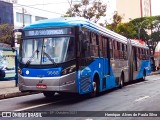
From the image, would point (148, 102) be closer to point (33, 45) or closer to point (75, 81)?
point (75, 81)

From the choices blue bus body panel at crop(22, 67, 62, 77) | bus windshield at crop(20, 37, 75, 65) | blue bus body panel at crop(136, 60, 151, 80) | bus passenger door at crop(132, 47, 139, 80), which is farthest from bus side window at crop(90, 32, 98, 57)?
blue bus body panel at crop(136, 60, 151, 80)

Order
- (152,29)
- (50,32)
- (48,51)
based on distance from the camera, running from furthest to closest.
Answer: (152,29) < (50,32) < (48,51)

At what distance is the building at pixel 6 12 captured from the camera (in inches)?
2151

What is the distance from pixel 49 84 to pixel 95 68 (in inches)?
128

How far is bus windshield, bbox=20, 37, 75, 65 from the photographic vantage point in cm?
1323

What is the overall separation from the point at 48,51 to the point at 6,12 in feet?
145

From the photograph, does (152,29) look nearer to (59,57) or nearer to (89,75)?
(89,75)

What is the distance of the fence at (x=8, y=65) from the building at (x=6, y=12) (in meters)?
34.4

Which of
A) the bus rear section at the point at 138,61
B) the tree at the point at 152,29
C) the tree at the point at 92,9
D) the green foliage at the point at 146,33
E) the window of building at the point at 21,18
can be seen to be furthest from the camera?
the tree at the point at 152,29

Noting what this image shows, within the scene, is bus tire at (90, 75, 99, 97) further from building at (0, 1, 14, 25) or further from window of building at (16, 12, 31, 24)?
window of building at (16, 12, 31, 24)

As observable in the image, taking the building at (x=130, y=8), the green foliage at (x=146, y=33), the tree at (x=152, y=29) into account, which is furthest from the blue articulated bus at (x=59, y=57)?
the building at (x=130, y=8)

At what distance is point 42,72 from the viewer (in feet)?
43.2

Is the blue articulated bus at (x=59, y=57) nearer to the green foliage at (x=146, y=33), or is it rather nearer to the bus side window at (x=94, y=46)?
the bus side window at (x=94, y=46)

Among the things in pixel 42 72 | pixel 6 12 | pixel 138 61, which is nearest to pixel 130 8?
pixel 6 12
